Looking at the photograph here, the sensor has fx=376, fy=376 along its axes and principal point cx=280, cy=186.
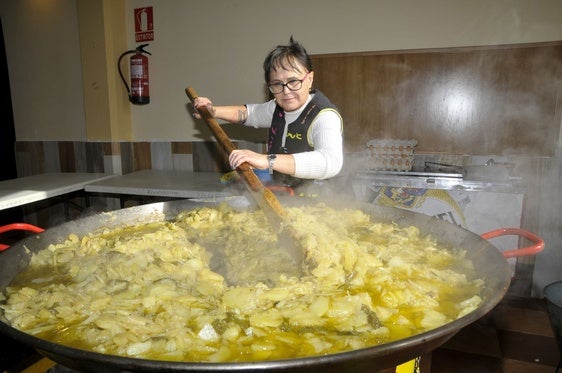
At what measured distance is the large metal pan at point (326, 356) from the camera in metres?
0.89

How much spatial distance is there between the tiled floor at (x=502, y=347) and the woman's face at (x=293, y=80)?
193 centimetres

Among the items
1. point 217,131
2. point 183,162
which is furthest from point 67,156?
point 217,131

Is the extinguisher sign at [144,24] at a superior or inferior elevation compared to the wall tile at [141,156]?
superior

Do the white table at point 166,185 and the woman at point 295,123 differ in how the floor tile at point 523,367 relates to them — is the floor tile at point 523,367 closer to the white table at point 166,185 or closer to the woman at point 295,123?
the woman at point 295,123

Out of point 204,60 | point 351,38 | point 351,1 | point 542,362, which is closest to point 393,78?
Answer: point 351,38

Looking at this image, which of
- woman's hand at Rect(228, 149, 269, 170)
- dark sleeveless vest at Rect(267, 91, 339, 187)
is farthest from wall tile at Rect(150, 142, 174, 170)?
woman's hand at Rect(228, 149, 269, 170)

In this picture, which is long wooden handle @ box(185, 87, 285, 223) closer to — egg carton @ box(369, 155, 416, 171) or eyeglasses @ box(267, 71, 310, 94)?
eyeglasses @ box(267, 71, 310, 94)

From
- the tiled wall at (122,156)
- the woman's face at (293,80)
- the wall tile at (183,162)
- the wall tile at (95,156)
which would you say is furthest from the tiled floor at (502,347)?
the wall tile at (95,156)

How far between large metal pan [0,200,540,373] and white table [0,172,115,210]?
6.74 ft

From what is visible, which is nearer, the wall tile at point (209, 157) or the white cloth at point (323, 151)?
the white cloth at point (323, 151)

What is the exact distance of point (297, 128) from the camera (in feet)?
9.62

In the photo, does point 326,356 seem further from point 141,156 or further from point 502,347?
point 141,156

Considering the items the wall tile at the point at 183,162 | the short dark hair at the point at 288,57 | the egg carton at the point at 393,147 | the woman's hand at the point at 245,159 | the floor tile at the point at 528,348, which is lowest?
the floor tile at the point at 528,348

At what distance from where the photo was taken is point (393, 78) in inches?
177
